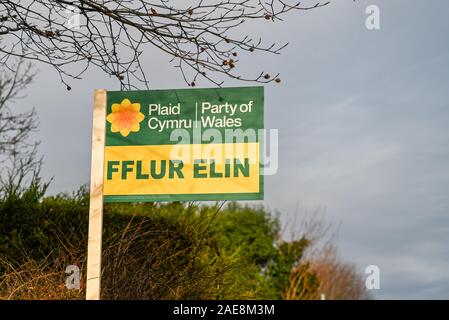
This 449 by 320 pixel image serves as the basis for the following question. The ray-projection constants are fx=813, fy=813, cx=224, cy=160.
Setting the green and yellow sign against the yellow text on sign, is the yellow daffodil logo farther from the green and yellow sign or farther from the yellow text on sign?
the yellow text on sign

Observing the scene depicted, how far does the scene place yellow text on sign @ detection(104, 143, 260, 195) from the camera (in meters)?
5.21

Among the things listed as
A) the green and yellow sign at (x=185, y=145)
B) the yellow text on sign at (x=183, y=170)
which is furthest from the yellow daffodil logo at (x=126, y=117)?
the yellow text on sign at (x=183, y=170)

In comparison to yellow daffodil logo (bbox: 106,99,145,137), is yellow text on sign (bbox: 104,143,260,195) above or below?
below

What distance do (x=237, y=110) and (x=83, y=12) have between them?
2566 mm

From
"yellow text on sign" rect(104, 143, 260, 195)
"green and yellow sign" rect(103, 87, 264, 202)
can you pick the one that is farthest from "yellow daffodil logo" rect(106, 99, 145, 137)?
"yellow text on sign" rect(104, 143, 260, 195)

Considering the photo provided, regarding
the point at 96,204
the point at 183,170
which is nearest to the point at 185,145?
the point at 183,170

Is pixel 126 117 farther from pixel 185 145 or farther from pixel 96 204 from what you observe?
pixel 96 204

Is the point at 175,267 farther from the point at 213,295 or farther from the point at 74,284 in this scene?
the point at 74,284

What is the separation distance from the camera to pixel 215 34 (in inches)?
270

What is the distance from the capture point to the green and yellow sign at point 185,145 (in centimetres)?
522

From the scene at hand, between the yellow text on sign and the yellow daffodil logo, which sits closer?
the yellow text on sign

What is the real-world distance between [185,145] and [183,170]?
0.17 metres

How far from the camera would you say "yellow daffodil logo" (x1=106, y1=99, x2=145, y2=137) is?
17.7 ft
